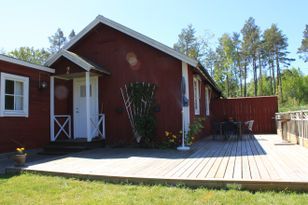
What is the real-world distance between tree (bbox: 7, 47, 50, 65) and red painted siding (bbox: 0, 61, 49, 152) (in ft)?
78.0

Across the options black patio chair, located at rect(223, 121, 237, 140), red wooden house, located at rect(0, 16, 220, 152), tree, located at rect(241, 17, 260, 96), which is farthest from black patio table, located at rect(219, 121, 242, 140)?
tree, located at rect(241, 17, 260, 96)

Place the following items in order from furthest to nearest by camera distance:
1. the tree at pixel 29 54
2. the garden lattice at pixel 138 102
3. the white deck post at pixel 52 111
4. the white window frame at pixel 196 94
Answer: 1. the tree at pixel 29 54
2. the white window frame at pixel 196 94
3. the white deck post at pixel 52 111
4. the garden lattice at pixel 138 102

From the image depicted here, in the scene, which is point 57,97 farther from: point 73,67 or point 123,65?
point 123,65

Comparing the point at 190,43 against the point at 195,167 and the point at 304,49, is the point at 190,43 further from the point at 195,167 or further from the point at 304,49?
the point at 195,167

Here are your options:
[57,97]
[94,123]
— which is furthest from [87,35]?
[94,123]

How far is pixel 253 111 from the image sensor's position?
43.7ft

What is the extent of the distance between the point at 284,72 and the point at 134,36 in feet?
104

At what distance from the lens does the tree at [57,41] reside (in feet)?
112

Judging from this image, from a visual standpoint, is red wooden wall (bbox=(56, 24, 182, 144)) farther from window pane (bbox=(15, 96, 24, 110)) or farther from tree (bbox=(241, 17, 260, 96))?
tree (bbox=(241, 17, 260, 96))

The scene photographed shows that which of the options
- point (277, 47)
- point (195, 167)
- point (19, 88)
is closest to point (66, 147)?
point (19, 88)

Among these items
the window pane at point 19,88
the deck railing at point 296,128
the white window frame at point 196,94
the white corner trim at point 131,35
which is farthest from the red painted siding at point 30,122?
the deck railing at point 296,128

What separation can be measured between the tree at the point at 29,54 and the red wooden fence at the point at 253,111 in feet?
76.5

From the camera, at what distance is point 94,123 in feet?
28.9

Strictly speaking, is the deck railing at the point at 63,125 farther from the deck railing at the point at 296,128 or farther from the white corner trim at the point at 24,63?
the deck railing at the point at 296,128
